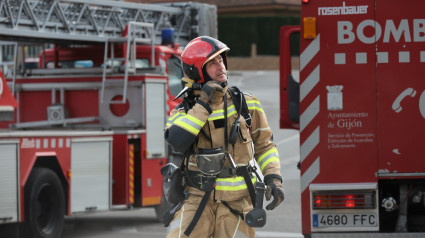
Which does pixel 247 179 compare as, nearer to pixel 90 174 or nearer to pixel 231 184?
pixel 231 184

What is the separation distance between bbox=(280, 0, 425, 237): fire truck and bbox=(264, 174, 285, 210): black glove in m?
1.48

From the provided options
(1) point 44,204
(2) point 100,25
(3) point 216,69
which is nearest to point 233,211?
(3) point 216,69

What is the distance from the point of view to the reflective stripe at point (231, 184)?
5.84m

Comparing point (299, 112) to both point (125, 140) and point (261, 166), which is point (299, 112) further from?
point (125, 140)

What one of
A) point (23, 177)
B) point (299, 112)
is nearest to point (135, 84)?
point (23, 177)

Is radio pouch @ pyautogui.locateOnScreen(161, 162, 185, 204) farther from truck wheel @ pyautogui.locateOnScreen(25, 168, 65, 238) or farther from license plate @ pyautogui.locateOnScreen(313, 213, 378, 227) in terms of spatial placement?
truck wheel @ pyautogui.locateOnScreen(25, 168, 65, 238)

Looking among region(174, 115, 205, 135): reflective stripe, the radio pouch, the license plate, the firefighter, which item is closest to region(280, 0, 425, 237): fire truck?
the license plate

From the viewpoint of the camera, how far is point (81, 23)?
13375mm

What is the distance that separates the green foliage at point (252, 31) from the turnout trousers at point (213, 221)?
51.6 m

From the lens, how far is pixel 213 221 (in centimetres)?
588

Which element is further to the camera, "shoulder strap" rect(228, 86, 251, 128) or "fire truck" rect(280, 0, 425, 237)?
"fire truck" rect(280, 0, 425, 237)

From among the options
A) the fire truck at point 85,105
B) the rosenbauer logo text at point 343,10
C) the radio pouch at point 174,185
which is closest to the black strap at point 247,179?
the radio pouch at point 174,185

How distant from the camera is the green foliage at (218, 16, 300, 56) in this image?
57344 mm

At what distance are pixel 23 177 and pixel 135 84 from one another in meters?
2.76
